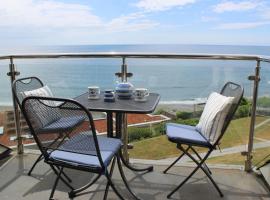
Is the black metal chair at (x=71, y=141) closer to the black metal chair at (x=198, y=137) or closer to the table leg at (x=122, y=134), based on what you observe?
the table leg at (x=122, y=134)

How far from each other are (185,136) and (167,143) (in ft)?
2.02

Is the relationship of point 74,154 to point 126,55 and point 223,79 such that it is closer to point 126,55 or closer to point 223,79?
point 126,55

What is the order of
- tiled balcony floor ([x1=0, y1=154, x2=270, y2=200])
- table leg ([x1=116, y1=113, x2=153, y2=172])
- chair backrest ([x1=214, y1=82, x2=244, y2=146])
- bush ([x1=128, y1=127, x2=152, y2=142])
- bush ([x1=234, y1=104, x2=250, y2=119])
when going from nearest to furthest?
chair backrest ([x1=214, y1=82, x2=244, y2=146])
tiled balcony floor ([x1=0, y1=154, x2=270, y2=200])
table leg ([x1=116, y1=113, x2=153, y2=172])
bush ([x1=234, y1=104, x2=250, y2=119])
bush ([x1=128, y1=127, x2=152, y2=142])

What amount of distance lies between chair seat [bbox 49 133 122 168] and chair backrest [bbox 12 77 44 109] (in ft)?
2.71

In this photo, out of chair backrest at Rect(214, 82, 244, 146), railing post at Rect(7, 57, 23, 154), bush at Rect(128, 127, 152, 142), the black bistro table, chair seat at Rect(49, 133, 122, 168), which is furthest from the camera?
railing post at Rect(7, 57, 23, 154)

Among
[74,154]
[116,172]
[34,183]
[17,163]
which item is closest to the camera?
[74,154]

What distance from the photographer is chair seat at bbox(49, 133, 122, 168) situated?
2.06 m

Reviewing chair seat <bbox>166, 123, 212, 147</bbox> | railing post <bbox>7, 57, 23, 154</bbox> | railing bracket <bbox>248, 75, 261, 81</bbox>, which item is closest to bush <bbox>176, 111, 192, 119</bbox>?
chair seat <bbox>166, 123, 212, 147</bbox>

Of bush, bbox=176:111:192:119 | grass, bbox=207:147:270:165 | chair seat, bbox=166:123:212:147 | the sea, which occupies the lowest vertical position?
grass, bbox=207:147:270:165

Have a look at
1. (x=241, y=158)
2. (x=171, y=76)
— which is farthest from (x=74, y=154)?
(x=241, y=158)

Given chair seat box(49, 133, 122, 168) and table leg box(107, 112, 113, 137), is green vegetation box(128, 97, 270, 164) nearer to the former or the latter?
table leg box(107, 112, 113, 137)

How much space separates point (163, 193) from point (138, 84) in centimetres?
114

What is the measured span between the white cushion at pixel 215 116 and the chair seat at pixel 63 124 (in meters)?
1.19

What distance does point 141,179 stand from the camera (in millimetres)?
2906
